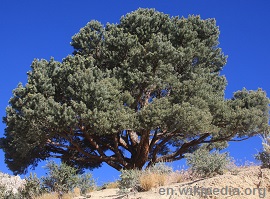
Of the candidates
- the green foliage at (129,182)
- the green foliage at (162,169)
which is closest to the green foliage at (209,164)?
the green foliage at (162,169)

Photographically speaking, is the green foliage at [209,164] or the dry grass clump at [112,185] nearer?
the green foliage at [209,164]

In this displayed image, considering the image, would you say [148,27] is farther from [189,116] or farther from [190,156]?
[190,156]

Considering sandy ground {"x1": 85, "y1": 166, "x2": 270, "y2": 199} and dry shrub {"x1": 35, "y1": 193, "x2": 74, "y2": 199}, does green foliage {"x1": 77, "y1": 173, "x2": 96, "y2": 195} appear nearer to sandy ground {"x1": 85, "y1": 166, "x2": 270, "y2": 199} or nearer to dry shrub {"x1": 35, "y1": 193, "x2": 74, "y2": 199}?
dry shrub {"x1": 35, "y1": 193, "x2": 74, "y2": 199}

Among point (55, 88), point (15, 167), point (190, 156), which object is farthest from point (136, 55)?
point (15, 167)

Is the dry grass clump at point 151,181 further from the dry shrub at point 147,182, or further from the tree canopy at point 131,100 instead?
the tree canopy at point 131,100

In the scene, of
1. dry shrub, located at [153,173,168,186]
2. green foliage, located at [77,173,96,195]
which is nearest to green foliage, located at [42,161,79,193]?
green foliage, located at [77,173,96,195]

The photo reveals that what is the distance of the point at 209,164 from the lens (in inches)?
419

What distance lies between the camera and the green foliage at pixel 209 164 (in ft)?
34.7

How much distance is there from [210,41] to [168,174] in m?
10.6

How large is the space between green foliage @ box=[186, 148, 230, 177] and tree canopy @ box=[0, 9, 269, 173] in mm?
4132

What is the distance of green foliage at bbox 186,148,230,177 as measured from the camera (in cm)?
1057

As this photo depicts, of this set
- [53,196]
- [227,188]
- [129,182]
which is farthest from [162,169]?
[53,196]

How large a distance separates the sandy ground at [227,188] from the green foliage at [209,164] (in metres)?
0.89

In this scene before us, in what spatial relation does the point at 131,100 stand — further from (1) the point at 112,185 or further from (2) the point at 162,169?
(2) the point at 162,169
